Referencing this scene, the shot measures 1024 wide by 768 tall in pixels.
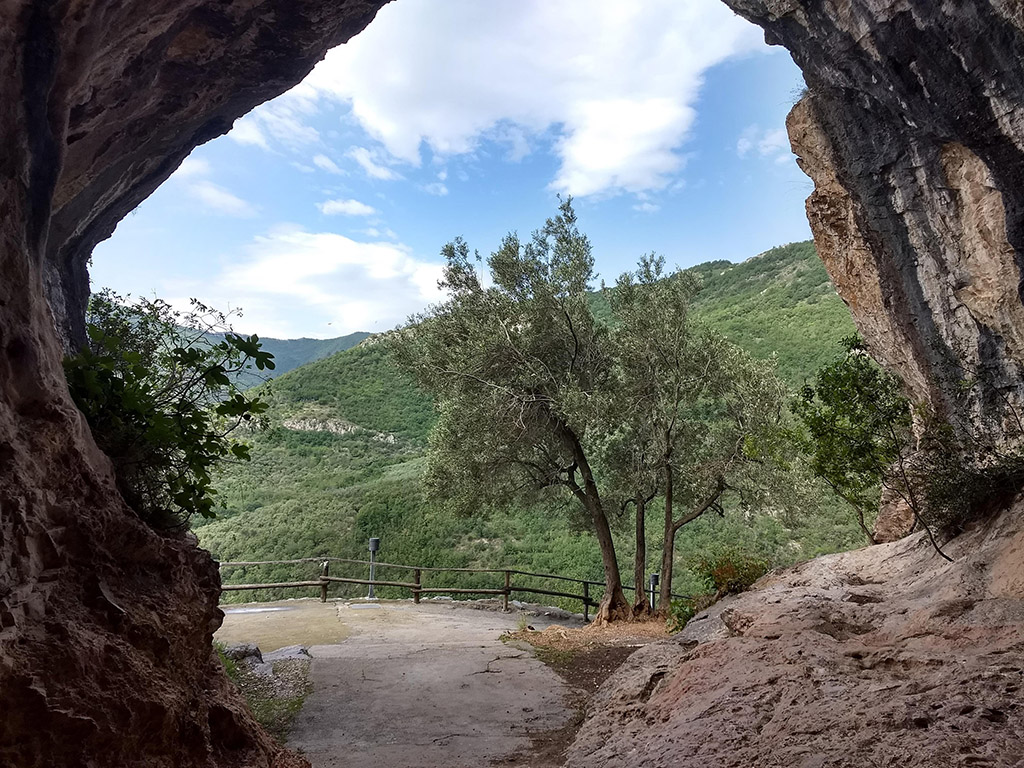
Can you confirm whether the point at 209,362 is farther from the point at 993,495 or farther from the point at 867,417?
the point at 993,495

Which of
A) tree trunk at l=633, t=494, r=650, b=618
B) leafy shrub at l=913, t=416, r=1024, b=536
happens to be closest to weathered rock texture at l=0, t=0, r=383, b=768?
leafy shrub at l=913, t=416, r=1024, b=536

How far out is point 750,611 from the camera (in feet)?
21.0

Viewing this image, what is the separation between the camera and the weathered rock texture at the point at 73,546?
3.02m

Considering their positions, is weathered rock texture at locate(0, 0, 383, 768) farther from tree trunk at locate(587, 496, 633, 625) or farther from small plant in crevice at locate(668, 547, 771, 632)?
tree trunk at locate(587, 496, 633, 625)

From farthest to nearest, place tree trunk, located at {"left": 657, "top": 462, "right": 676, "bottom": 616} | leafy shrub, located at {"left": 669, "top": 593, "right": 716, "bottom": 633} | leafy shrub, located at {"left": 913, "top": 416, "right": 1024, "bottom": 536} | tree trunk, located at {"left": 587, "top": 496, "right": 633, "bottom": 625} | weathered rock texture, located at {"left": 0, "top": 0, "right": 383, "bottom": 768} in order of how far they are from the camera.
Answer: tree trunk, located at {"left": 587, "top": 496, "right": 633, "bottom": 625}
tree trunk, located at {"left": 657, "top": 462, "right": 676, "bottom": 616}
leafy shrub, located at {"left": 669, "top": 593, "right": 716, "bottom": 633}
leafy shrub, located at {"left": 913, "top": 416, "right": 1024, "bottom": 536}
weathered rock texture, located at {"left": 0, "top": 0, "right": 383, "bottom": 768}

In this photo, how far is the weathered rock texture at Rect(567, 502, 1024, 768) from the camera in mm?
3098

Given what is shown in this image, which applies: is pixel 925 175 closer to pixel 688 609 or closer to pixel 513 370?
pixel 688 609

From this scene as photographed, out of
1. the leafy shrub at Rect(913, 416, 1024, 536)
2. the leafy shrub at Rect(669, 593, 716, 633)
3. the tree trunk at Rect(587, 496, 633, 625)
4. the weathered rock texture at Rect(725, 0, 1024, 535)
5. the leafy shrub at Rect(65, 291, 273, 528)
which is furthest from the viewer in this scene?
the tree trunk at Rect(587, 496, 633, 625)

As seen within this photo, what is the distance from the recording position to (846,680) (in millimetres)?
4105

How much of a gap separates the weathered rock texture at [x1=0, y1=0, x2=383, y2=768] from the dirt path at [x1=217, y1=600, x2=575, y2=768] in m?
1.74

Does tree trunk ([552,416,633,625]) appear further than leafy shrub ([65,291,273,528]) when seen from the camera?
Yes

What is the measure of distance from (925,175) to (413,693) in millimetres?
9234

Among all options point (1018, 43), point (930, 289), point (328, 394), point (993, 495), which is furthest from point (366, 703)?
point (328, 394)

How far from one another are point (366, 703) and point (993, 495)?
7842mm
